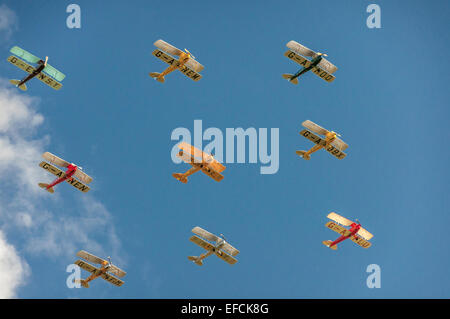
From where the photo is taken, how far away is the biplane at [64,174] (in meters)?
107

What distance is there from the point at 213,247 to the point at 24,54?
138ft

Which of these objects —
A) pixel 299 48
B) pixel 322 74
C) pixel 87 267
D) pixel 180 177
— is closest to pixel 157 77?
pixel 180 177

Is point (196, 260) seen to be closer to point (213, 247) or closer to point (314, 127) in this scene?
point (213, 247)

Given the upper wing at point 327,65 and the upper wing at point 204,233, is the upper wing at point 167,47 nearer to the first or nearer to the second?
the upper wing at point 327,65

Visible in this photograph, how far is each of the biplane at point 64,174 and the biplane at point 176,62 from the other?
19.5 m

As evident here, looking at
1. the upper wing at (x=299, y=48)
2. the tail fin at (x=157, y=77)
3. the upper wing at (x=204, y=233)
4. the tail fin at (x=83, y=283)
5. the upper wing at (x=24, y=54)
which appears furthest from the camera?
the tail fin at (x=157, y=77)

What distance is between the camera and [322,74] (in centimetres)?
11206

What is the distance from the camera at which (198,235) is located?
105312mm

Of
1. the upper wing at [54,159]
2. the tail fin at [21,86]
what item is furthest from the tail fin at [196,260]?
the tail fin at [21,86]

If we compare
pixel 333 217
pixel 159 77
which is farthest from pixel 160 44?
pixel 333 217
